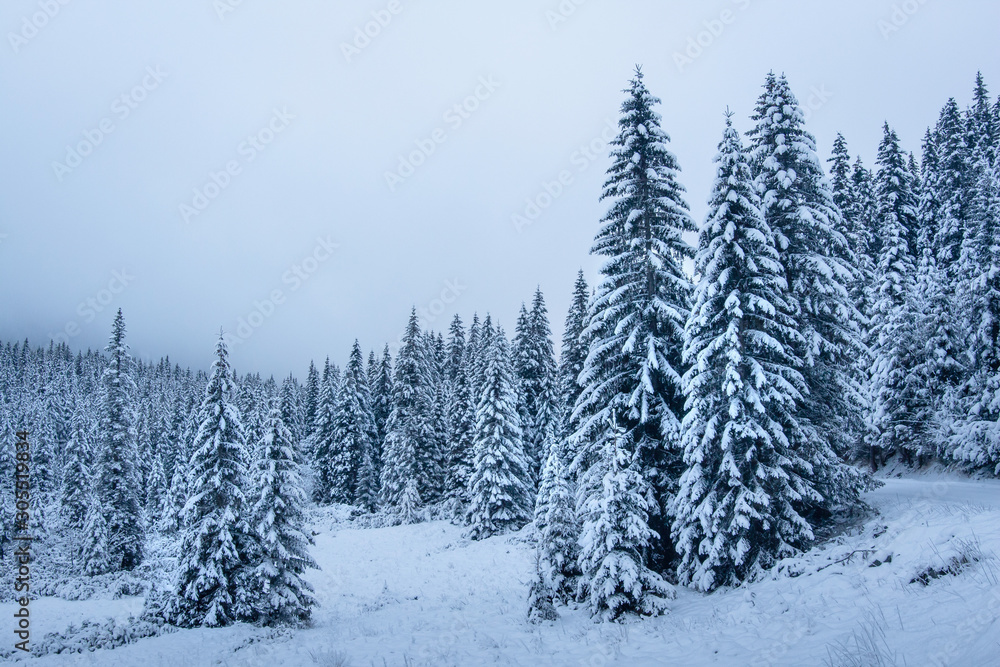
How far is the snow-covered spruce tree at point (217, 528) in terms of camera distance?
18922 millimetres

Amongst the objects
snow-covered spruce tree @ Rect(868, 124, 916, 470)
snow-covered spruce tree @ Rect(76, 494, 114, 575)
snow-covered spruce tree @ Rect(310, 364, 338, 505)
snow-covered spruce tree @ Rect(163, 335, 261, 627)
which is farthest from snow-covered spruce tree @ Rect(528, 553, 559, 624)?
snow-covered spruce tree @ Rect(310, 364, 338, 505)

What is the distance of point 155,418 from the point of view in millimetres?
75812

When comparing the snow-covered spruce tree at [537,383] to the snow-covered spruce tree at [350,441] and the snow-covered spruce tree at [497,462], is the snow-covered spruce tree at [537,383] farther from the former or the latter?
the snow-covered spruce tree at [350,441]

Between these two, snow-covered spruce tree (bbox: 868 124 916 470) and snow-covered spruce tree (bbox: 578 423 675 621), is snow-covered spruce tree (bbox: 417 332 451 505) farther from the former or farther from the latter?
snow-covered spruce tree (bbox: 578 423 675 621)

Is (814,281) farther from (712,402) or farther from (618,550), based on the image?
(618,550)

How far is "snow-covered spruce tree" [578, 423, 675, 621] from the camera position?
1355cm

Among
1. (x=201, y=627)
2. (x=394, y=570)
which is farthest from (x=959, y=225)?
(x=201, y=627)

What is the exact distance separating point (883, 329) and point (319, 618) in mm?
29305

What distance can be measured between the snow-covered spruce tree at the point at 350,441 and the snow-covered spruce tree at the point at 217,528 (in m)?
31.6

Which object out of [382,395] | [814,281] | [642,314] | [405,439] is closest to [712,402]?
[642,314]

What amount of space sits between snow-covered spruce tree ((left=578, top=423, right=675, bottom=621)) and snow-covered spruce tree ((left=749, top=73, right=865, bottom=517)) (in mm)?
5901

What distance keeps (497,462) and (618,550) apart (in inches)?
955

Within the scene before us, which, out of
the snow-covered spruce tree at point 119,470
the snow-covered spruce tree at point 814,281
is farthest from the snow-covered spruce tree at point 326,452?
the snow-covered spruce tree at point 814,281

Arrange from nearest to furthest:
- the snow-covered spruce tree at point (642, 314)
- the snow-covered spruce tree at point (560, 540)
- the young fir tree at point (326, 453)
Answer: the snow-covered spruce tree at point (560, 540) < the snow-covered spruce tree at point (642, 314) < the young fir tree at point (326, 453)
